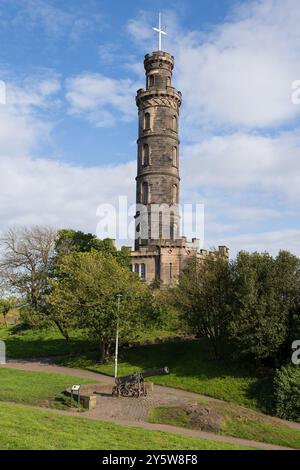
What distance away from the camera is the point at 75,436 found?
559 inches

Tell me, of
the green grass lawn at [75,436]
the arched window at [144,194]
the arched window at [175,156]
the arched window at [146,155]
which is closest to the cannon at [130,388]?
the green grass lawn at [75,436]

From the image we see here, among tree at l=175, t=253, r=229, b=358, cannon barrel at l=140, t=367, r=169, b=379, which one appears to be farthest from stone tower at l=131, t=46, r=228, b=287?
cannon barrel at l=140, t=367, r=169, b=379

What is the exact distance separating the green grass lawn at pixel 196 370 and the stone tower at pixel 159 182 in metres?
15.6

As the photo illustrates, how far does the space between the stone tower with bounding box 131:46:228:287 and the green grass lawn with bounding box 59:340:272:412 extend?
1561cm

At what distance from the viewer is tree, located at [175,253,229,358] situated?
31219mm

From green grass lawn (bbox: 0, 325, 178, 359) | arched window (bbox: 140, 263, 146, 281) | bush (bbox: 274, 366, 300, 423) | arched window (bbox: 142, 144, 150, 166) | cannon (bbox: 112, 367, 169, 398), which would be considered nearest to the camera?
bush (bbox: 274, 366, 300, 423)

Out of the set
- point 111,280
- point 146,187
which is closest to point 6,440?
point 111,280

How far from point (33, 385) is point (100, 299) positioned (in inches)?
404

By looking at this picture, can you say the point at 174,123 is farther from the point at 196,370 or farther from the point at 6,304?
the point at 196,370

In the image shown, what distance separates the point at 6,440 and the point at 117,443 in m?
3.24

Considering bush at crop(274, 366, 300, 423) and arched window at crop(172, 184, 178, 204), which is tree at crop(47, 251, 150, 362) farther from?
arched window at crop(172, 184, 178, 204)

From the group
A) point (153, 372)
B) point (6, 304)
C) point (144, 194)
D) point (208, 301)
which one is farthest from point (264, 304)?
point (6, 304)
